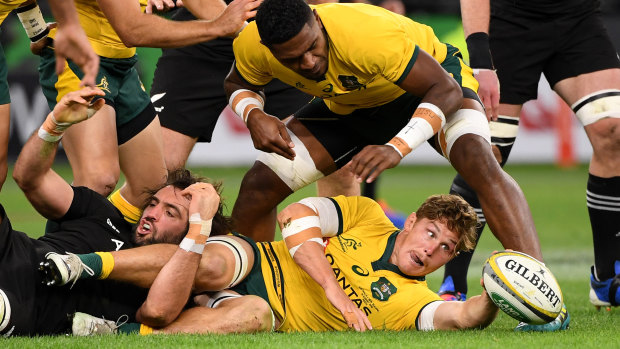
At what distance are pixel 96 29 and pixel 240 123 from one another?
11.1m

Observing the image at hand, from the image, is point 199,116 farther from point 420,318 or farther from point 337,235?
point 420,318

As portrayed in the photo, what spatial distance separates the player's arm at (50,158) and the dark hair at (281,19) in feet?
2.94

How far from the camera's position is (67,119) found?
4793 mm

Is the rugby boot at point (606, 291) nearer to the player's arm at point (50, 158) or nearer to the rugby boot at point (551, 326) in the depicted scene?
the rugby boot at point (551, 326)

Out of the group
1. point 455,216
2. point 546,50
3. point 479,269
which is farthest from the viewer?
point 479,269

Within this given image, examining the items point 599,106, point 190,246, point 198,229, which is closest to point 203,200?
point 198,229

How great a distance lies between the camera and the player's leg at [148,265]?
4.62 meters

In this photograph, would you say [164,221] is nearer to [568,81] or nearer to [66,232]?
[66,232]

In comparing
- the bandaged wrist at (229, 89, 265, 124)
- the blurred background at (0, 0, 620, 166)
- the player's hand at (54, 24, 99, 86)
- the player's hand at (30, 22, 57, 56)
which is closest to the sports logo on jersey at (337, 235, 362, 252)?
the bandaged wrist at (229, 89, 265, 124)

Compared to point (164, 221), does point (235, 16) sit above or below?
above

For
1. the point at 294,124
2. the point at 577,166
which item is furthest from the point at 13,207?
the point at 577,166

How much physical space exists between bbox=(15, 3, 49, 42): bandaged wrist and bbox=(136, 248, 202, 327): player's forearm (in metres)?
1.96

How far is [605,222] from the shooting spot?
6.36 m

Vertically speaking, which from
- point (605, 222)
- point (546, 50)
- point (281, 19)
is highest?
point (281, 19)
